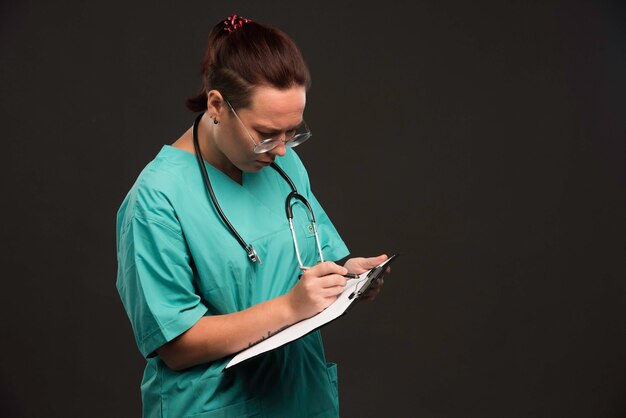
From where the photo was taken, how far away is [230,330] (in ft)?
5.51

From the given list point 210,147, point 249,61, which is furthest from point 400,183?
point 249,61

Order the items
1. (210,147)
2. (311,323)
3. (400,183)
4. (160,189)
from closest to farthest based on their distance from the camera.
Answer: (311,323) < (160,189) < (210,147) < (400,183)

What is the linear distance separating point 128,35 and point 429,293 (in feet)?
4.77

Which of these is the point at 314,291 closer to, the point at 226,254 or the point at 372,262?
the point at 226,254

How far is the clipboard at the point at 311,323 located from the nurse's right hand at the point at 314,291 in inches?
0.6

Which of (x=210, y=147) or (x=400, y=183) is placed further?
(x=400, y=183)

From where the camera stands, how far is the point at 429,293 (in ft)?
11.1

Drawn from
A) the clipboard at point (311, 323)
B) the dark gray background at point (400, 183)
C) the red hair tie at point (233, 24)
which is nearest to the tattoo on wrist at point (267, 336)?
the clipboard at point (311, 323)

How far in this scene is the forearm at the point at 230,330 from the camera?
168 cm

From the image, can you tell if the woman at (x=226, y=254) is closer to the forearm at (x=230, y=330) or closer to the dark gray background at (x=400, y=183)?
the forearm at (x=230, y=330)

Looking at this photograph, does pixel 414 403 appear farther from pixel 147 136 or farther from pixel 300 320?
pixel 300 320

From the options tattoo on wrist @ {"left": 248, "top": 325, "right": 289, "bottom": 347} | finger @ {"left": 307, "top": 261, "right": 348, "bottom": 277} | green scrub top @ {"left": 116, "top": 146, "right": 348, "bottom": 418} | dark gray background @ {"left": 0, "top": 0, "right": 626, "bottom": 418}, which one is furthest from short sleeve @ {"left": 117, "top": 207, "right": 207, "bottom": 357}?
dark gray background @ {"left": 0, "top": 0, "right": 626, "bottom": 418}

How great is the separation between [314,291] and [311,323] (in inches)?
2.7

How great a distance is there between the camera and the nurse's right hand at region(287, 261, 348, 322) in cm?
166
